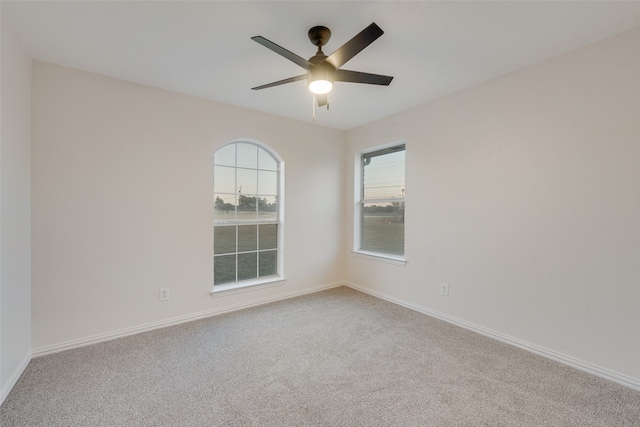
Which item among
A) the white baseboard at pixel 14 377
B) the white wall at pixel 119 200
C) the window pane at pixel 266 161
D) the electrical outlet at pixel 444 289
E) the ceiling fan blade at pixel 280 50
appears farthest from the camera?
the window pane at pixel 266 161

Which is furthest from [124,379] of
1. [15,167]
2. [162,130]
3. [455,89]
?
[455,89]

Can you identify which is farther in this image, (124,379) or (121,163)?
(121,163)

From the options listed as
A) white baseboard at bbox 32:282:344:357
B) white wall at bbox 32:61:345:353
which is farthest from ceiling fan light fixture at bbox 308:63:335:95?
white baseboard at bbox 32:282:344:357

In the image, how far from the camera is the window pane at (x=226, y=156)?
10.8 ft

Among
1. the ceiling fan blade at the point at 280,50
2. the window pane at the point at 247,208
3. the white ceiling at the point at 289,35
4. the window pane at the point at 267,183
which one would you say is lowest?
the window pane at the point at 247,208

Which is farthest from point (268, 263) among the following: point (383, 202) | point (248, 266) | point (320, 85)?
point (320, 85)

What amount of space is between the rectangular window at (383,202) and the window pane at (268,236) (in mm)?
1326

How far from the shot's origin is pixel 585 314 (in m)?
2.13

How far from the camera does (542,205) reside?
234 cm

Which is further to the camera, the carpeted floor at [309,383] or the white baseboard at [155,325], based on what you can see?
the white baseboard at [155,325]

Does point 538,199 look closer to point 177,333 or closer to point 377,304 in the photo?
point 377,304

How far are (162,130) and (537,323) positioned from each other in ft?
12.8

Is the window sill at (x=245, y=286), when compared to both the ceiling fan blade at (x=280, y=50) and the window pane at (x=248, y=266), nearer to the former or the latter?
the window pane at (x=248, y=266)

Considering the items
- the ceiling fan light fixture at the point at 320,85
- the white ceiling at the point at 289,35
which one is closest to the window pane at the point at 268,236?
the white ceiling at the point at 289,35
